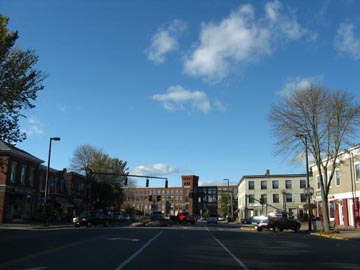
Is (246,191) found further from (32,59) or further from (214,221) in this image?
(32,59)

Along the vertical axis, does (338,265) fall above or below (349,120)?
below

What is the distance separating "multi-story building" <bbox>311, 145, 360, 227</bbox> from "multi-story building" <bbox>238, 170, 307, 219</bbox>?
42586 millimetres

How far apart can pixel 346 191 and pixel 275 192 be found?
174 feet

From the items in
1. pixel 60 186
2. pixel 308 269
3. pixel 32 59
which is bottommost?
pixel 308 269

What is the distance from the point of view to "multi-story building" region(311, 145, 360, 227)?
43.5 meters

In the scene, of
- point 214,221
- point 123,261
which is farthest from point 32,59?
point 214,221

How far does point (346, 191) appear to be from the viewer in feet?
151

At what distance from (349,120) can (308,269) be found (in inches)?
943

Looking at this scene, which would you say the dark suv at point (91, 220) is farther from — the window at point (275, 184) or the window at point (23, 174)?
the window at point (275, 184)

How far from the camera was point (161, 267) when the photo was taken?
12891mm

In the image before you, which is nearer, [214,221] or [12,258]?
[12,258]

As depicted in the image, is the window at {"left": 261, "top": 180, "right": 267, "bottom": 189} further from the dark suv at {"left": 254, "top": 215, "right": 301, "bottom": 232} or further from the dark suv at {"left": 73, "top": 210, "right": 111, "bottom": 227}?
the dark suv at {"left": 254, "top": 215, "right": 301, "bottom": 232}

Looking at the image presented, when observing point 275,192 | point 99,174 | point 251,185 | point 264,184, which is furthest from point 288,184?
point 99,174

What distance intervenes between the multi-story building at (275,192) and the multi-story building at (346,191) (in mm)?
42586
